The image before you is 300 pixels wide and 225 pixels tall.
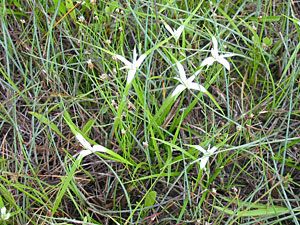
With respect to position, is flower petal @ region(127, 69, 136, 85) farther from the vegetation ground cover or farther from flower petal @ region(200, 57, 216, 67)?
flower petal @ region(200, 57, 216, 67)

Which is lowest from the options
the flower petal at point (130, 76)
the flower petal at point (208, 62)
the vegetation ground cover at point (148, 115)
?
the vegetation ground cover at point (148, 115)

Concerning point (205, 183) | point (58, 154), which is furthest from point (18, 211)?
point (205, 183)

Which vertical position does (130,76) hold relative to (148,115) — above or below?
above

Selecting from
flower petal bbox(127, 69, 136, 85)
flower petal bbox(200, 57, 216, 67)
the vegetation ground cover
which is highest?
flower petal bbox(127, 69, 136, 85)

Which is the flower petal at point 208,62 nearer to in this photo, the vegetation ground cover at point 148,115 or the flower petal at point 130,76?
the vegetation ground cover at point 148,115

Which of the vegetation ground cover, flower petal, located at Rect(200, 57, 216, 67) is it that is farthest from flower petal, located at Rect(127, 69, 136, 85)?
flower petal, located at Rect(200, 57, 216, 67)

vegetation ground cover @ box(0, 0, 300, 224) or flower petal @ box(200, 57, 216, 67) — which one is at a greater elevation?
flower petal @ box(200, 57, 216, 67)

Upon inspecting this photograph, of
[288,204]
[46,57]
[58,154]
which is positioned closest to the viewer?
[288,204]

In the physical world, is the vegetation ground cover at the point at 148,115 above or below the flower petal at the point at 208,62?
below

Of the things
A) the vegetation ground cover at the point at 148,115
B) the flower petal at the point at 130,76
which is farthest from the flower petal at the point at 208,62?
the flower petal at the point at 130,76

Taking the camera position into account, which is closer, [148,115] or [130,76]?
[130,76]

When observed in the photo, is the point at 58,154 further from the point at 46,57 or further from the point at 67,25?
the point at 67,25
